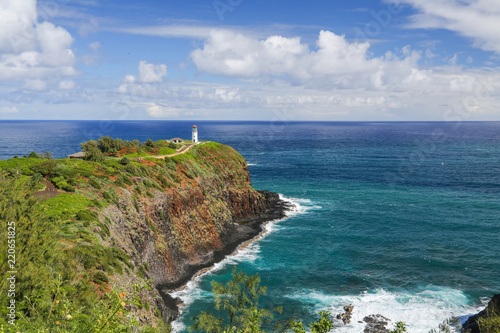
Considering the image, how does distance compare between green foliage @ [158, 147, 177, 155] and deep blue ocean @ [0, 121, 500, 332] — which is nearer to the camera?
deep blue ocean @ [0, 121, 500, 332]

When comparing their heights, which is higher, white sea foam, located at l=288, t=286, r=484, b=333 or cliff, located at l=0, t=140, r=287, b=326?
cliff, located at l=0, t=140, r=287, b=326

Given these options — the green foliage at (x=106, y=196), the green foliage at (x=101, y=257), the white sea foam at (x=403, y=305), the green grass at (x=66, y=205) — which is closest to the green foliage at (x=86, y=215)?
the green grass at (x=66, y=205)

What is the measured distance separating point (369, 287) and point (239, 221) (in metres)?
34.4

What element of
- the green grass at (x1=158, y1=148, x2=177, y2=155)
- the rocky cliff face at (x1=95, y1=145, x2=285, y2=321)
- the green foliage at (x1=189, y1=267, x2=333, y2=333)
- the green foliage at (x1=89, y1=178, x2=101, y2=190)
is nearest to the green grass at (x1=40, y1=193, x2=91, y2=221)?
the rocky cliff face at (x1=95, y1=145, x2=285, y2=321)

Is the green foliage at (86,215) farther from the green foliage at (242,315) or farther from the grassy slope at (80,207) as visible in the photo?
the green foliage at (242,315)

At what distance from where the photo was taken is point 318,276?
1994 inches

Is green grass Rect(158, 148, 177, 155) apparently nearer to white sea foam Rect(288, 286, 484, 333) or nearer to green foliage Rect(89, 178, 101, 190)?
green foliage Rect(89, 178, 101, 190)

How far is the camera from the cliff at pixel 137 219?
27.8 meters

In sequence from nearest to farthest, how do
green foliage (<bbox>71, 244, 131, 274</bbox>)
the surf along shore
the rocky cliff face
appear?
green foliage (<bbox>71, 244, 131, 274</bbox>)
the rocky cliff face
the surf along shore

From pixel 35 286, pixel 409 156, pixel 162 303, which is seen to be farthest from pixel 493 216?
pixel 409 156

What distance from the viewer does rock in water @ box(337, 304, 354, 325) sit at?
39.2m

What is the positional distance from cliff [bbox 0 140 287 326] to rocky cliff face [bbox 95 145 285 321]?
17 cm

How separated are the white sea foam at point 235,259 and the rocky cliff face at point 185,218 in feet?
4.39

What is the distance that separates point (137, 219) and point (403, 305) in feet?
124
